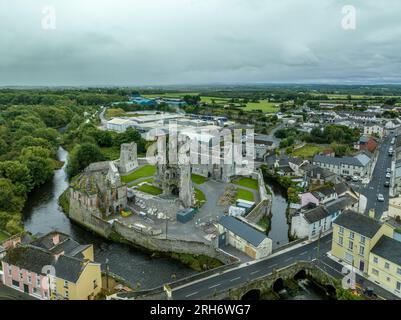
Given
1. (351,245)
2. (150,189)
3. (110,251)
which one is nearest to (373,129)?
(150,189)

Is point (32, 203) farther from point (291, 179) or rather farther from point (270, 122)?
point (270, 122)

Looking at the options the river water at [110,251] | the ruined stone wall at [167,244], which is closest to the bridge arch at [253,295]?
the ruined stone wall at [167,244]

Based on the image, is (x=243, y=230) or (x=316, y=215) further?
(x=316, y=215)

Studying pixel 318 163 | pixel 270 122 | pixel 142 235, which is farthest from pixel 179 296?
pixel 270 122

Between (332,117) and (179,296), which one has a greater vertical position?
(332,117)

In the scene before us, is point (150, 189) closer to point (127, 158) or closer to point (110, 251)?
point (127, 158)
